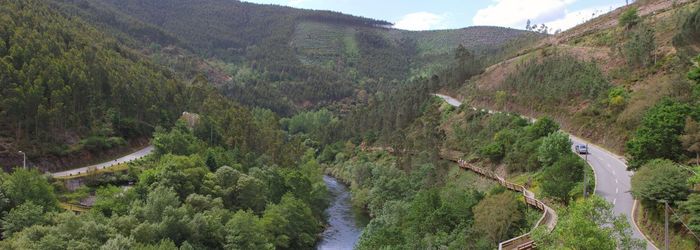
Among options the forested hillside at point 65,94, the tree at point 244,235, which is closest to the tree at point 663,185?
the tree at point 244,235

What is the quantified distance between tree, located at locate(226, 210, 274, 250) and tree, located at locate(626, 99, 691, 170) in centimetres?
3396

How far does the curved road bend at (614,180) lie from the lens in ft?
129

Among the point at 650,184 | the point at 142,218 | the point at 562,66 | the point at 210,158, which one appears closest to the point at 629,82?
the point at 562,66

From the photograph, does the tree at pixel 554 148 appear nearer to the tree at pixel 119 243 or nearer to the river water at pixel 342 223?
the river water at pixel 342 223

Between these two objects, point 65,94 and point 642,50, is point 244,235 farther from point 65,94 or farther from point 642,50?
point 642,50

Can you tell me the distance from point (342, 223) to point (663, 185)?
4890 cm

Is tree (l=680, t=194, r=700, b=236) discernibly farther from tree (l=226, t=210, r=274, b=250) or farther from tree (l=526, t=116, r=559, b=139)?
tree (l=526, t=116, r=559, b=139)

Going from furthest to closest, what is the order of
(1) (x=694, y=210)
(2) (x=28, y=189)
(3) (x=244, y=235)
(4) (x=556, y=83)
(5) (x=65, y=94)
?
1. (4) (x=556, y=83)
2. (5) (x=65, y=94)
3. (3) (x=244, y=235)
4. (2) (x=28, y=189)
5. (1) (x=694, y=210)

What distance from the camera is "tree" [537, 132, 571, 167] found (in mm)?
55812

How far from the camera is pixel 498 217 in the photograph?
137 ft

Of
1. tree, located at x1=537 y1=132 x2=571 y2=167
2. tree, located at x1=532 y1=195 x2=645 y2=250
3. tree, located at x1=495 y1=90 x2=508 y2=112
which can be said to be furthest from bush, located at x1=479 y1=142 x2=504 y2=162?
tree, located at x1=532 y1=195 x2=645 y2=250

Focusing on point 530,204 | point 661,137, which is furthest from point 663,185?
point 530,204

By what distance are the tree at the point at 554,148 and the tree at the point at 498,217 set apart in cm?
1310

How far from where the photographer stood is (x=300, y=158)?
107188mm
